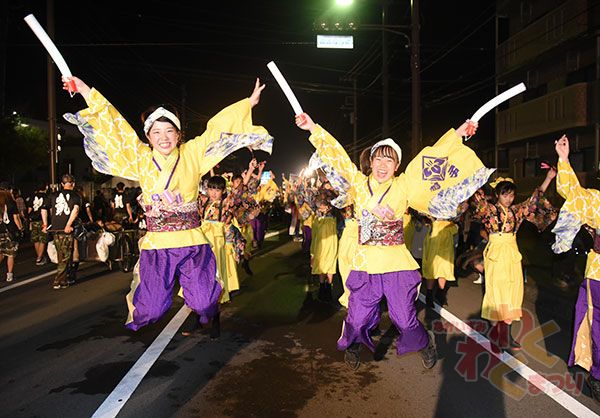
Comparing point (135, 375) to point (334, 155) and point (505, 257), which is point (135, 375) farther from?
point (505, 257)

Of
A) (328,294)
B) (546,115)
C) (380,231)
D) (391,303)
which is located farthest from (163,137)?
(546,115)

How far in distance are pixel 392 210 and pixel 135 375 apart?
8.18ft

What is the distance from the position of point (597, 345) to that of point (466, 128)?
193 cm

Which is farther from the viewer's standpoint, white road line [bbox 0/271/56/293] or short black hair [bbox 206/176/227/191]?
white road line [bbox 0/271/56/293]

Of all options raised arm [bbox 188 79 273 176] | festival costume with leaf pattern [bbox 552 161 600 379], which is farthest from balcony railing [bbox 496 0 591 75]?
raised arm [bbox 188 79 273 176]

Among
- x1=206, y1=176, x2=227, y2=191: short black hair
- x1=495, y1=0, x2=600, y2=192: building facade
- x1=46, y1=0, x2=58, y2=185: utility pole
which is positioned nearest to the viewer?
x1=206, y1=176, x2=227, y2=191: short black hair

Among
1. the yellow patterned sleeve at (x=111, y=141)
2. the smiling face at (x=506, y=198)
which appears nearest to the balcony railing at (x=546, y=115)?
the smiling face at (x=506, y=198)

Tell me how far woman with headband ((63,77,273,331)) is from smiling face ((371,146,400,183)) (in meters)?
1.43

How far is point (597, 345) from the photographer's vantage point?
399cm

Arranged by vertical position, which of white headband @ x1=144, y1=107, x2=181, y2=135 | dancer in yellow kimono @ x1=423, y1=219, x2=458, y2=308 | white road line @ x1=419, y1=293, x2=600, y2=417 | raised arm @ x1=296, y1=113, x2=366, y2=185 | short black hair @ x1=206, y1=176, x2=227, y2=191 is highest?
white headband @ x1=144, y1=107, x2=181, y2=135

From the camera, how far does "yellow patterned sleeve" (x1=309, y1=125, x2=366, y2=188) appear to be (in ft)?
14.9

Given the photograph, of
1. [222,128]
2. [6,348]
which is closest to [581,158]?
[222,128]

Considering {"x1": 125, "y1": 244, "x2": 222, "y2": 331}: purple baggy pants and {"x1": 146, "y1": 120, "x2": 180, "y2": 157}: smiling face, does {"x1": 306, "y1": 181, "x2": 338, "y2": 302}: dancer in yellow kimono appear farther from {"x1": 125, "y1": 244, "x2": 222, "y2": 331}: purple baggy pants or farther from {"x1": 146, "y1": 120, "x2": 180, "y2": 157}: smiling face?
{"x1": 146, "y1": 120, "x2": 180, "y2": 157}: smiling face

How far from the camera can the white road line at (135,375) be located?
12.2 feet
